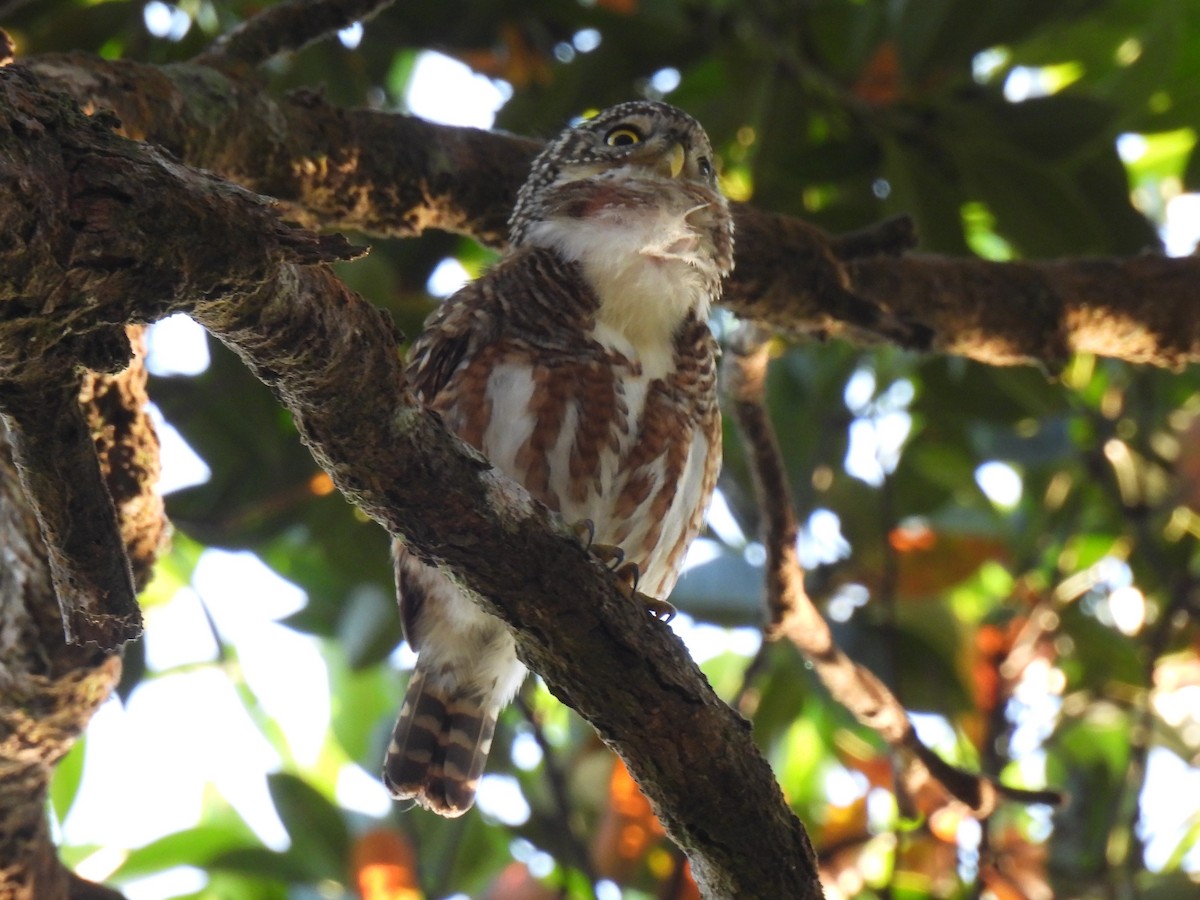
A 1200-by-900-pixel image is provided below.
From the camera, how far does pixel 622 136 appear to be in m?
3.56

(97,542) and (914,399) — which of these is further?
(914,399)

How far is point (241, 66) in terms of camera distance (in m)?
2.83

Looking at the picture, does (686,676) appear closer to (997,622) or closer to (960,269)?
(960,269)

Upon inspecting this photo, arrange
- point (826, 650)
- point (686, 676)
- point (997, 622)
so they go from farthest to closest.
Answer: point (997, 622) → point (826, 650) → point (686, 676)

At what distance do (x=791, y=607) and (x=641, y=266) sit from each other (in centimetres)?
82

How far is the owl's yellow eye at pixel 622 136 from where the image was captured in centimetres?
354

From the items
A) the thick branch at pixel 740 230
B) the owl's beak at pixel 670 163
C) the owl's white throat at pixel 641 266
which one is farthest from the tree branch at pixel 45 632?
the owl's beak at pixel 670 163

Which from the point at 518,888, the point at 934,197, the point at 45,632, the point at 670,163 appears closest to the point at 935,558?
the point at 934,197

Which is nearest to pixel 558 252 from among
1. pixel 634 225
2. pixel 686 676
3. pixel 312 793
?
pixel 634 225

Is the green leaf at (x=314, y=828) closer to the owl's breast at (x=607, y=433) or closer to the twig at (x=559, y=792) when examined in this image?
the twig at (x=559, y=792)

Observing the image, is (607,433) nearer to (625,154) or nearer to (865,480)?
(625,154)

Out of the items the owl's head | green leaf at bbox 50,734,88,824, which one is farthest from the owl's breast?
green leaf at bbox 50,734,88,824

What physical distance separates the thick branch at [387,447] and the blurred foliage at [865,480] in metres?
1.42

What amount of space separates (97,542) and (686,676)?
2.76ft
